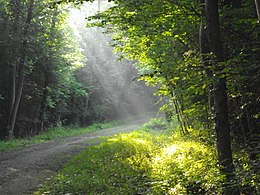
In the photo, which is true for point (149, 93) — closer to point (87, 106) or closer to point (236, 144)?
point (87, 106)

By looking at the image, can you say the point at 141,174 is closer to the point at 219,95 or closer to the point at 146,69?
the point at 219,95

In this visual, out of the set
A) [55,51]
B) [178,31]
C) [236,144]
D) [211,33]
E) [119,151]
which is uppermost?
[55,51]

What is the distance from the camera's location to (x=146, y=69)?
21844 millimetres

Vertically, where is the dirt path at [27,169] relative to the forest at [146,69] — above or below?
below

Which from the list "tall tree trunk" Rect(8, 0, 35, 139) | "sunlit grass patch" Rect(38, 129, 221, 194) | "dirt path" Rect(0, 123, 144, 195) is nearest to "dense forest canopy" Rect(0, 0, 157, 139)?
"tall tree trunk" Rect(8, 0, 35, 139)

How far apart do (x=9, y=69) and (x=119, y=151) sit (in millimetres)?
12482

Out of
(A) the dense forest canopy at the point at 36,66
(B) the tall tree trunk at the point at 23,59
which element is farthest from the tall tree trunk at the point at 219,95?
(B) the tall tree trunk at the point at 23,59

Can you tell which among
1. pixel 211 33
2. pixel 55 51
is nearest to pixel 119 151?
pixel 211 33

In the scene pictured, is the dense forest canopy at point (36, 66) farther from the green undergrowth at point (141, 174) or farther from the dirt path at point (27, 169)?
the green undergrowth at point (141, 174)

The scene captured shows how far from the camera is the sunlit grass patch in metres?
5.89

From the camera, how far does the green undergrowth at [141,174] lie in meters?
5.89

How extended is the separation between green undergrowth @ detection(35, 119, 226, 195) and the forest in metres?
0.55

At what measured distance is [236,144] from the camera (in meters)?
7.33

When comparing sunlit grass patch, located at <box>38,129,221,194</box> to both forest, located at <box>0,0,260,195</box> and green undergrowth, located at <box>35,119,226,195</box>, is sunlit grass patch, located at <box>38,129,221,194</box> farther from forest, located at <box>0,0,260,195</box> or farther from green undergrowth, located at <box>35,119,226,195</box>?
forest, located at <box>0,0,260,195</box>
